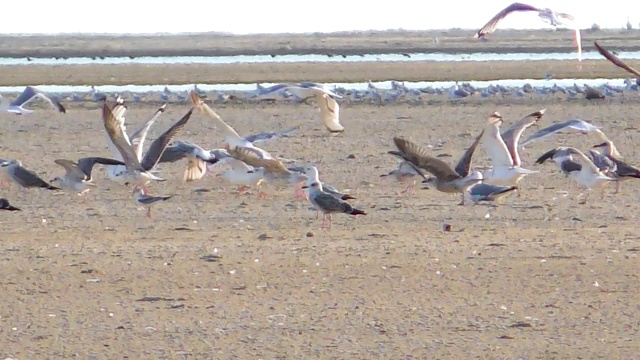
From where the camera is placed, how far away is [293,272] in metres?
9.36

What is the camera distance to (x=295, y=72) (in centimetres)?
3856

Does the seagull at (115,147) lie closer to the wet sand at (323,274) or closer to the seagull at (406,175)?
the wet sand at (323,274)

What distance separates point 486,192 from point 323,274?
11.0 feet

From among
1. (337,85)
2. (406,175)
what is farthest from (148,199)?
(337,85)

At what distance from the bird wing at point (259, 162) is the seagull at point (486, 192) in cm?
180

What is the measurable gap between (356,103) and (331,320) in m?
15.5

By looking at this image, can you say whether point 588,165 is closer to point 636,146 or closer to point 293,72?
point 636,146

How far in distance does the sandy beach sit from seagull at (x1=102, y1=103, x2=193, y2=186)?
0.29 meters

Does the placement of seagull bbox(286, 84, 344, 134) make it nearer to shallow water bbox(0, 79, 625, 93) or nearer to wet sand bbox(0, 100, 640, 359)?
wet sand bbox(0, 100, 640, 359)

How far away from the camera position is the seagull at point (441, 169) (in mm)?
11820

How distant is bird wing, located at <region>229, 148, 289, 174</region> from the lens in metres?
13.1

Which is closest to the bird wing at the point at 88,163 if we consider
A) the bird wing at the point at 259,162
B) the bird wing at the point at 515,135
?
the bird wing at the point at 259,162

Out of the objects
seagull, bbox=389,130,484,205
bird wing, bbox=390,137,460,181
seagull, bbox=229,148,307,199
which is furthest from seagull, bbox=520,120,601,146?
seagull, bbox=229,148,307,199

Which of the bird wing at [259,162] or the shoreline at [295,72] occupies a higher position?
the bird wing at [259,162]
